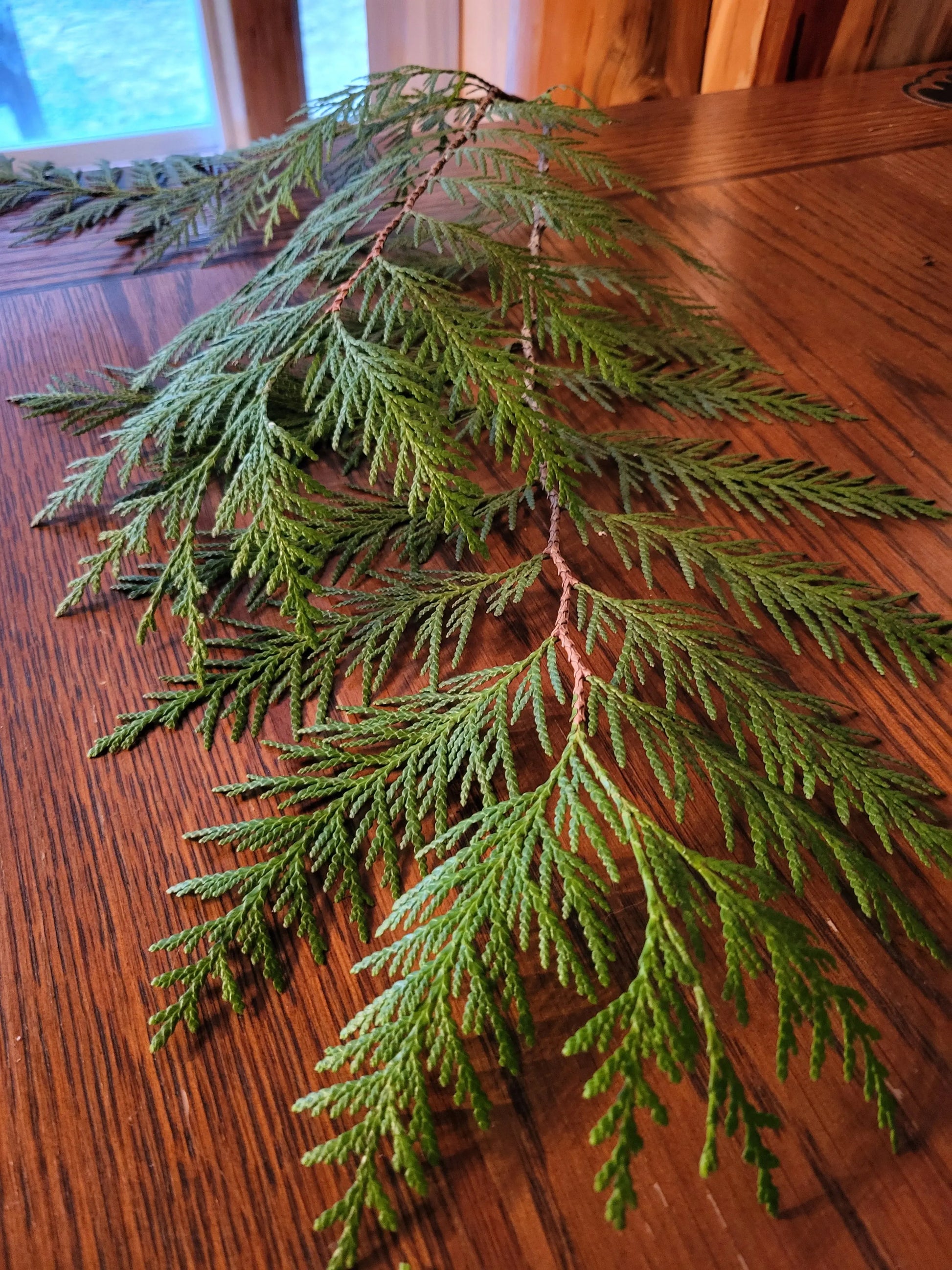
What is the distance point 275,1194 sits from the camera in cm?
49

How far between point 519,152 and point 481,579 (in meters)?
0.90

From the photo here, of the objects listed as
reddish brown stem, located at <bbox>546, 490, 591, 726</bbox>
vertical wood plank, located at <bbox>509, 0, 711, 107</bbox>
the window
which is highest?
vertical wood plank, located at <bbox>509, 0, 711, 107</bbox>

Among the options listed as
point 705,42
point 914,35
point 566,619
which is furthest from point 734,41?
point 566,619

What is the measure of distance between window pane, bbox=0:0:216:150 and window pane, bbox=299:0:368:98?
29 centimetres

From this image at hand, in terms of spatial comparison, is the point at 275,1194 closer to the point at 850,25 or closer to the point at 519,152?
the point at 519,152

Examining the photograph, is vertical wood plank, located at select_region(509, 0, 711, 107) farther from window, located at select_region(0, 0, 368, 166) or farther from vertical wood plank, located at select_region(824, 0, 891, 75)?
window, located at select_region(0, 0, 368, 166)

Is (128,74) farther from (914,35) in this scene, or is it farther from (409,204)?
(409,204)

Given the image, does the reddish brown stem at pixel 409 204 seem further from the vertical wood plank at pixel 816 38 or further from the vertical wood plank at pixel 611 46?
the vertical wood plank at pixel 816 38

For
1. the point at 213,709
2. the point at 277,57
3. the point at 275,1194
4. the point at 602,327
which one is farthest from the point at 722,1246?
the point at 277,57

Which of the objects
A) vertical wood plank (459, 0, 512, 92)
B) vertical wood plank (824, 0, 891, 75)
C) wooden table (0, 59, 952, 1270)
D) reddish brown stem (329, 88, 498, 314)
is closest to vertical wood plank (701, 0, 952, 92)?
vertical wood plank (824, 0, 891, 75)

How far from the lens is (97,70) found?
2.35m

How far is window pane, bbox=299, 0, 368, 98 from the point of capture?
235cm

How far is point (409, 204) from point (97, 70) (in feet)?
6.45

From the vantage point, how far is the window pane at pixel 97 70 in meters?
2.24
